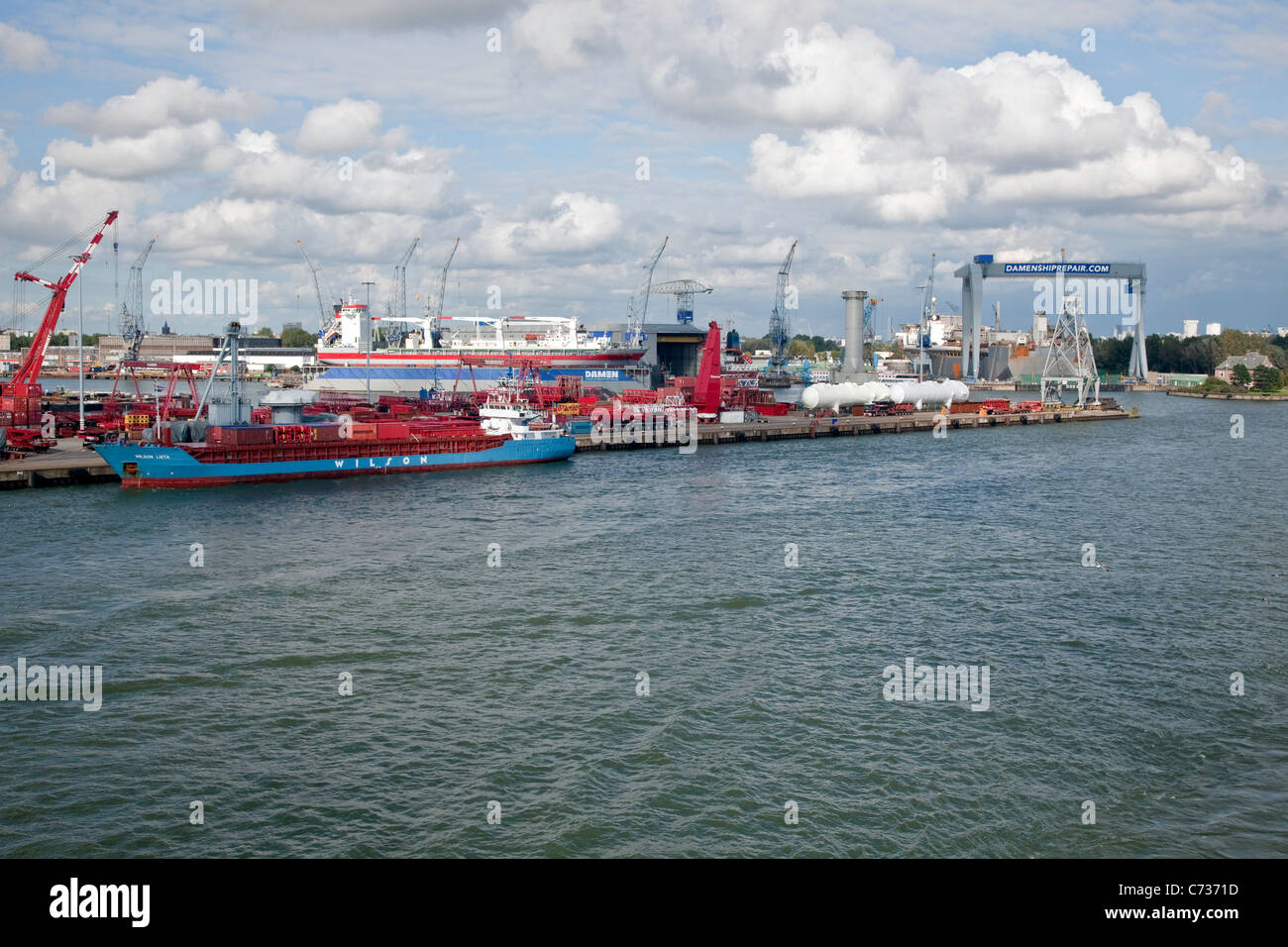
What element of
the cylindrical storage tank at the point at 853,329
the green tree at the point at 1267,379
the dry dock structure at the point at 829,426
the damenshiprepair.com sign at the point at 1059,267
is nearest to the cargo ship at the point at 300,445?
the dry dock structure at the point at 829,426

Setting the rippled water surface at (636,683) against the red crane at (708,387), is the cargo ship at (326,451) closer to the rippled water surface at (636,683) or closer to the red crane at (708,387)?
the rippled water surface at (636,683)

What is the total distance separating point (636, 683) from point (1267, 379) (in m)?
148

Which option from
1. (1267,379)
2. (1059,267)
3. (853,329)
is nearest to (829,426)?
(853,329)

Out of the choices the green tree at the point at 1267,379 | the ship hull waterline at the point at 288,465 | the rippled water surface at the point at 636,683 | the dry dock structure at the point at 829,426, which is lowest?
the rippled water surface at the point at 636,683

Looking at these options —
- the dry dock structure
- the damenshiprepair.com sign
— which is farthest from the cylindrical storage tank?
the damenshiprepair.com sign

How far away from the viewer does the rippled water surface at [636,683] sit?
1205 centimetres

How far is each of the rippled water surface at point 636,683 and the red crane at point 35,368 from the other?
19279 mm

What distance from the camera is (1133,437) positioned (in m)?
69.6

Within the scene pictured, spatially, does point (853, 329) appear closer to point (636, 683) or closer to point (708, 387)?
point (708, 387)

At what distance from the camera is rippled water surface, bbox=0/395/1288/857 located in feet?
39.5

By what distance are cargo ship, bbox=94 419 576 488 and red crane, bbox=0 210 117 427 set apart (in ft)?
35.3

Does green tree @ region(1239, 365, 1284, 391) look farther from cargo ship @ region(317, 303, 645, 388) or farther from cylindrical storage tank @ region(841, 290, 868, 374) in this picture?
cargo ship @ region(317, 303, 645, 388)

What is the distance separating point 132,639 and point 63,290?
4459cm
